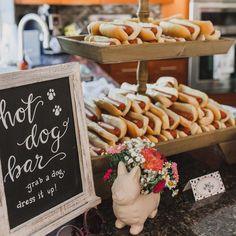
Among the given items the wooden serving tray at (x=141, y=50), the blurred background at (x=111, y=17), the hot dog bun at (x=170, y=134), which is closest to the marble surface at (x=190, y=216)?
the hot dog bun at (x=170, y=134)

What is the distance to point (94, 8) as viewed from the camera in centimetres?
410

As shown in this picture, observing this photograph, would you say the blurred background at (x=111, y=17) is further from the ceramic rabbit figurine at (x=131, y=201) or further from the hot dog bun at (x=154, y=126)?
the ceramic rabbit figurine at (x=131, y=201)

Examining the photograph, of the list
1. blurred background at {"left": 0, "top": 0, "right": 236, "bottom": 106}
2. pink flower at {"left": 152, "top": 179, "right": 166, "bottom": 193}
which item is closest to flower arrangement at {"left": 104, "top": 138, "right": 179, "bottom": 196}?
pink flower at {"left": 152, "top": 179, "right": 166, "bottom": 193}

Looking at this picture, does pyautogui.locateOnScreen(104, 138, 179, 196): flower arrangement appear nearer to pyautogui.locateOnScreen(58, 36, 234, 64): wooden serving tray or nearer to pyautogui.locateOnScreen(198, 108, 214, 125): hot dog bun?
pyautogui.locateOnScreen(58, 36, 234, 64): wooden serving tray

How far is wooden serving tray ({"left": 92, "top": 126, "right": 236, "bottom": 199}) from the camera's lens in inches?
40.9

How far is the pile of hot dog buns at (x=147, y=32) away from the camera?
3.67 feet

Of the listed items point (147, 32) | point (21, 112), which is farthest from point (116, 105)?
point (21, 112)

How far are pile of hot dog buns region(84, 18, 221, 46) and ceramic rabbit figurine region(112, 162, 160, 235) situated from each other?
0.40 m

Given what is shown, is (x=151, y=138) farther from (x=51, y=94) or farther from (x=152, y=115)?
(x=51, y=94)

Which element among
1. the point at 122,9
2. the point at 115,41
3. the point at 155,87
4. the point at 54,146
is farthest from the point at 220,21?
the point at 54,146

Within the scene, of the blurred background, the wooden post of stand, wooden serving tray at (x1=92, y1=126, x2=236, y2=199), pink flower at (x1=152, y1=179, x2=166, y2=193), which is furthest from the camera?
the blurred background

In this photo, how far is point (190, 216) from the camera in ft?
3.19

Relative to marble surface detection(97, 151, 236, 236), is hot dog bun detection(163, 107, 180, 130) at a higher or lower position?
higher

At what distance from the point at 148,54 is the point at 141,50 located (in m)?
0.02
